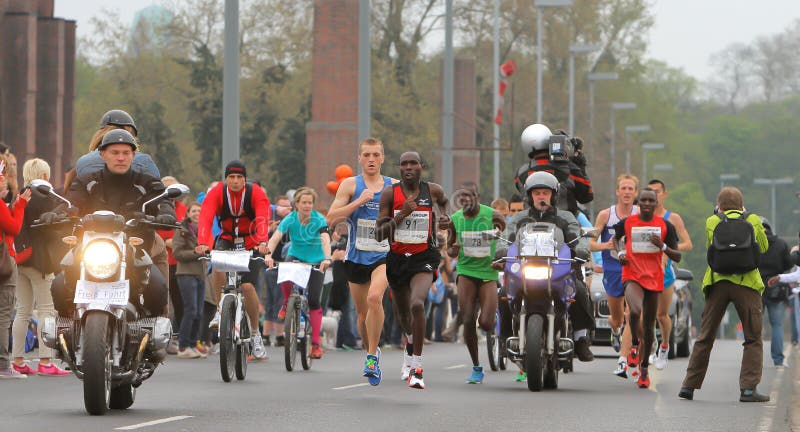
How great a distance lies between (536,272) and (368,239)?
5.02 feet

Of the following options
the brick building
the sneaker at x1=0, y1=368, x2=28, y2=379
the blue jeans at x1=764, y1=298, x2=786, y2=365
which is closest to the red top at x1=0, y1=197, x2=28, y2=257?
the sneaker at x1=0, y1=368, x2=28, y2=379

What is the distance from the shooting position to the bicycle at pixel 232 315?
1614 centimetres

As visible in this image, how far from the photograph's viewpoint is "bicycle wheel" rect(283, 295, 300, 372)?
18.5m

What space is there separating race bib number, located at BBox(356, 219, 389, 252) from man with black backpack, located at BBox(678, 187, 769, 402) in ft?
9.17

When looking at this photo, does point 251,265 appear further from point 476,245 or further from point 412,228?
point 412,228

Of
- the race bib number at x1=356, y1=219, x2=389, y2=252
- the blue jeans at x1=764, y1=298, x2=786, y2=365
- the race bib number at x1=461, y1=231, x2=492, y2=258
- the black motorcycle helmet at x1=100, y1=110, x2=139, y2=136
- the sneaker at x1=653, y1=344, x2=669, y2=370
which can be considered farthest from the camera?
the blue jeans at x1=764, y1=298, x2=786, y2=365

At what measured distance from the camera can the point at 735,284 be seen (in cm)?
1508

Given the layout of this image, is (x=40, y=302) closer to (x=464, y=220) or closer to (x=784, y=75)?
(x=464, y=220)

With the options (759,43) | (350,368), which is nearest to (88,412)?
(350,368)

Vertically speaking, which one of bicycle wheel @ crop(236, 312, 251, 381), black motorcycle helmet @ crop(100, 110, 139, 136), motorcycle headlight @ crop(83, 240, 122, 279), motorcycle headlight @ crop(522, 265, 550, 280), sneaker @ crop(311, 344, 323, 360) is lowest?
sneaker @ crop(311, 344, 323, 360)

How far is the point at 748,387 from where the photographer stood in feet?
49.7

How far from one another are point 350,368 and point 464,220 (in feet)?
9.22

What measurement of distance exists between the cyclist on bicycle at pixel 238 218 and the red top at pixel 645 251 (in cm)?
340

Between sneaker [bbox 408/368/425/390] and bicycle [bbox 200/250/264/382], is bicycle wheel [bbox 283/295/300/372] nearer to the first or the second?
bicycle [bbox 200/250/264/382]
